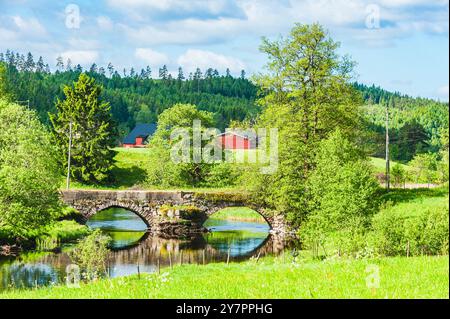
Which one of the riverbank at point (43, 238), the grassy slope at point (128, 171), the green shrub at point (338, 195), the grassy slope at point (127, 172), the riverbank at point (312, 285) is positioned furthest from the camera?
the grassy slope at point (128, 171)

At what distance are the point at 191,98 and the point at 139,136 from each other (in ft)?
129

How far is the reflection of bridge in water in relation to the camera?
4034cm

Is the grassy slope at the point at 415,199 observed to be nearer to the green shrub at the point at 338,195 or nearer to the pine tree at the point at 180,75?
the green shrub at the point at 338,195

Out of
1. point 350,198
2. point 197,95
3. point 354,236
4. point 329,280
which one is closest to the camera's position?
point 329,280

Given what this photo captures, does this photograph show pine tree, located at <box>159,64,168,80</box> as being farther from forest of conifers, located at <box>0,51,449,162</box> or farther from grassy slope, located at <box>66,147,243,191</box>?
grassy slope, located at <box>66,147,243,191</box>

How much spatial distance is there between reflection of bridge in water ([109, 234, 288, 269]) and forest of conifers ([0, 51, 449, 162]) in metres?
60.0

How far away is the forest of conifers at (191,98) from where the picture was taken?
390 ft

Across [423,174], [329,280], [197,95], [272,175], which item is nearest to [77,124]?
[272,175]

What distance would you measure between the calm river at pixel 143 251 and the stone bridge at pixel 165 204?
5.05 feet

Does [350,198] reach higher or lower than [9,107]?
lower

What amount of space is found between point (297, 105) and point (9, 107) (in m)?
24.2

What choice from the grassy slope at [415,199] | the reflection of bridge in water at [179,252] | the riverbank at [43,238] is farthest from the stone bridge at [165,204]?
the grassy slope at [415,199]

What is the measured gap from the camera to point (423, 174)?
8275 centimetres
